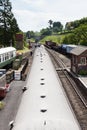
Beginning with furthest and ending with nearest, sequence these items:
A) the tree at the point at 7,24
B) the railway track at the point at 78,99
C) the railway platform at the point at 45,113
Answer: the tree at the point at 7,24 < the railway track at the point at 78,99 < the railway platform at the point at 45,113

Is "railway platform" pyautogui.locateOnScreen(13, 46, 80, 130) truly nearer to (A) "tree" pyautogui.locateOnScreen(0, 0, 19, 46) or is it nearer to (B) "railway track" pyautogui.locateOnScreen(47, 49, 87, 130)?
(B) "railway track" pyautogui.locateOnScreen(47, 49, 87, 130)

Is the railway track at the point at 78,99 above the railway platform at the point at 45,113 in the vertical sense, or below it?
below

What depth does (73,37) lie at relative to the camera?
92.2m

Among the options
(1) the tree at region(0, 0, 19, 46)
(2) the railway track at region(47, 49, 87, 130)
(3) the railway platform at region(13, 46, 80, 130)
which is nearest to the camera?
(3) the railway platform at region(13, 46, 80, 130)

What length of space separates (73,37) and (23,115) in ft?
262

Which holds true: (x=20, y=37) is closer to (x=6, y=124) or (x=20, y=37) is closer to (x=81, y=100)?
(x=81, y=100)

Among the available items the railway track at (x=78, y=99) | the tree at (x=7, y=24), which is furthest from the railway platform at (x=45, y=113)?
the tree at (x=7, y=24)

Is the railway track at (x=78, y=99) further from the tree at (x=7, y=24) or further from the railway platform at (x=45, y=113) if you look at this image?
the tree at (x=7, y=24)

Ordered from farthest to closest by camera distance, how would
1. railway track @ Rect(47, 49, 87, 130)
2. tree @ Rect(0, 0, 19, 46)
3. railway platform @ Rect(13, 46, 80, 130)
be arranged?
tree @ Rect(0, 0, 19, 46) → railway track @ Rect(47, 49, 87, 130) → railway platform @ Rect(13, 46, 80, 130)

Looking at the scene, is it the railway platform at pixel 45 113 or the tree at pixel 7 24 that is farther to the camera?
the tree at pixel 7 24

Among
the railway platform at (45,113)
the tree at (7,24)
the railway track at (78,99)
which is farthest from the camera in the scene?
the tree at (7,24)

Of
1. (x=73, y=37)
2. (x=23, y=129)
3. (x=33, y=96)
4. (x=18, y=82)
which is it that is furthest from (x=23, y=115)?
(x=73, y=37)

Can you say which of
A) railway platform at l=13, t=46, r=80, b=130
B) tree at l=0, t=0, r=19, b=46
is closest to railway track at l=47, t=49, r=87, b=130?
railway platform at l=13, t=46, r=80, b=130

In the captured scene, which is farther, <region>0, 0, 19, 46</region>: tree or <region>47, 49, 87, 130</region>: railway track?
<region>0, 0, 19, 46</region>: tree
